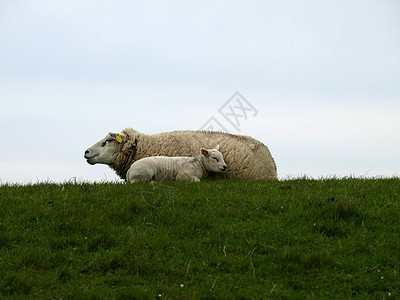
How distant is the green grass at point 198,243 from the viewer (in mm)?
6379

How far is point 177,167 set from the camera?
1173 centimetres

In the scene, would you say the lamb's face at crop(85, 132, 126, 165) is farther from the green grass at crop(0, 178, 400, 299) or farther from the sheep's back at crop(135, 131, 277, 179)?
the green grass at crop(0, 178, 400, 299)

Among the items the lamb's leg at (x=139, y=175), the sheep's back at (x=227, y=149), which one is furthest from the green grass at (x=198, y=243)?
the sheep's back at (x=227, y=149)

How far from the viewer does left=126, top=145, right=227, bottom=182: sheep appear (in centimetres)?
1139

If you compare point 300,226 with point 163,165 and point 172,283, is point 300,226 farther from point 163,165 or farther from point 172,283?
point 163,165

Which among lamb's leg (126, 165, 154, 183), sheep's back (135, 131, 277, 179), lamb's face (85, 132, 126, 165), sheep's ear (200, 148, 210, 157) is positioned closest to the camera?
lamb's leg (126, 165, 154, 183)

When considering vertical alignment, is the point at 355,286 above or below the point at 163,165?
below

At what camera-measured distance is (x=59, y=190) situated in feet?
33.8

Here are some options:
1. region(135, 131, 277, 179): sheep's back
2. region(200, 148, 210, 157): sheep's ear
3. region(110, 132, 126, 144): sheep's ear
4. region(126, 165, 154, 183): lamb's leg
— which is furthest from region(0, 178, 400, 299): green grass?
region(110, 132, 126, 144): sheep's ear

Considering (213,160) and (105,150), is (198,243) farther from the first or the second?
(105,150)

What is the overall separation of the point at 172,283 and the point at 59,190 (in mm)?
4701

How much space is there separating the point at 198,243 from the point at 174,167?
440 centimetres

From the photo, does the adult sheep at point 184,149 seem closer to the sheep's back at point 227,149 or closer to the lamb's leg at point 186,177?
the sheep's back at point 227,149

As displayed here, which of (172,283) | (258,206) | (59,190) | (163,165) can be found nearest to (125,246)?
(172,283)
